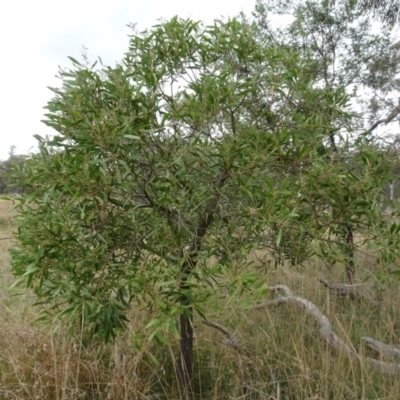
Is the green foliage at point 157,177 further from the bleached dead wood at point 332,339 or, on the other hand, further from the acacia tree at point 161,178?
the bleached dead wood at point 332,339

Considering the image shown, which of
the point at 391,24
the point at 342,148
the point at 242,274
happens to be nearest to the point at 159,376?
the point at 242,274

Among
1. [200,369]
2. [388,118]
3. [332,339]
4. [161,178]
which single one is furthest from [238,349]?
[388,118]

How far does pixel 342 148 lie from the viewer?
6.98 ft

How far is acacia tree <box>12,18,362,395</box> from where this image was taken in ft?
5.42

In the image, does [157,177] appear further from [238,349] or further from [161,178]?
[238,349]

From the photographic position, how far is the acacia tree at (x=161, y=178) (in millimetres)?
1652

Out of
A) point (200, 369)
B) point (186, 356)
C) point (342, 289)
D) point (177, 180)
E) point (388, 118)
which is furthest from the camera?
point (388, 118)

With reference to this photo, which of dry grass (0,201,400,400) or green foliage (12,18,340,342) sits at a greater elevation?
green foliage (12,18,340,342)

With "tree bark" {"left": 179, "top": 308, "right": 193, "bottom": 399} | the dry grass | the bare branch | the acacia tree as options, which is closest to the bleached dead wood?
the dry grass

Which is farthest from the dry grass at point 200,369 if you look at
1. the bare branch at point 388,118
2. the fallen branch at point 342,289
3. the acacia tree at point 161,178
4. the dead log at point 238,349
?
the bare branch at point 388,118

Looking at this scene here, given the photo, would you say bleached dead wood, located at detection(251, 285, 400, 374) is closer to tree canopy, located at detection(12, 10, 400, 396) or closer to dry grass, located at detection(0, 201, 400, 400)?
dry grass, located at detection(0, 201, 400, 400)

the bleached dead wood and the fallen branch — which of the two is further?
the fallen branch

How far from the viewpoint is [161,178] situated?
1.86m

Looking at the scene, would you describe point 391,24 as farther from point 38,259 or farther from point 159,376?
point 38,259
